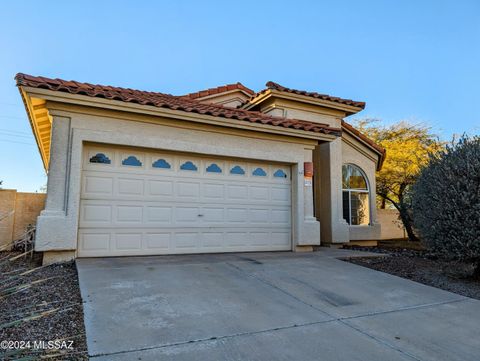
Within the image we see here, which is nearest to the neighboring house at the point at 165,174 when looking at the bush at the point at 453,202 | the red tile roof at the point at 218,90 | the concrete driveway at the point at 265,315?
the concrete driveway at the point at 265,315

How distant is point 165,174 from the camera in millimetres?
7801

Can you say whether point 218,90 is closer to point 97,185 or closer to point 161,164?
point 161,164

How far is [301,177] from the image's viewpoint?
9.20 metres

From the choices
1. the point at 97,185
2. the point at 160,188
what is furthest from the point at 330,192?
the point at 97,185

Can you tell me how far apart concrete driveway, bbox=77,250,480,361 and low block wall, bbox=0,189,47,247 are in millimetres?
2867

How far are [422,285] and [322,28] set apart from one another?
12.4m

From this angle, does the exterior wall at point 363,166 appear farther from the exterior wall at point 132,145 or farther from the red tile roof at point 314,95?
the exterior wall at point 132,145

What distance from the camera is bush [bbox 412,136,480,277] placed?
5.88 metres

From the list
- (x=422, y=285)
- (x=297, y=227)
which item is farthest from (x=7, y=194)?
(x=422, y=285)

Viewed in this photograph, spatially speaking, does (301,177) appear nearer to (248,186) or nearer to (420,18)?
(248,186)

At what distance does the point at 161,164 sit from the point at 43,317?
4.60 m

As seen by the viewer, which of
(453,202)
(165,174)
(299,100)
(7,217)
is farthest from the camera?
(299,100)

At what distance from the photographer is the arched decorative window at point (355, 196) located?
12078 millimetres

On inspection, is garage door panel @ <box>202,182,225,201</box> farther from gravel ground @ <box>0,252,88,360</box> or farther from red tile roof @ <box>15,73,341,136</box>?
gravel ground @ <box>0,252,88,360</box>
